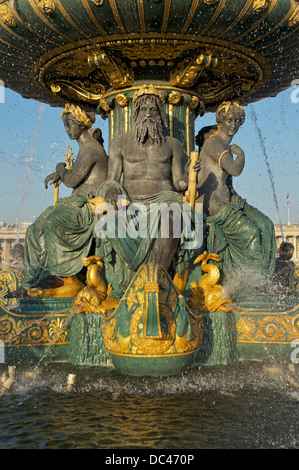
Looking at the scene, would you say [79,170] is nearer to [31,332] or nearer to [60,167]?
[60,167]

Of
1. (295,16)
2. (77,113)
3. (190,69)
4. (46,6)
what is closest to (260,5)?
(295,16)

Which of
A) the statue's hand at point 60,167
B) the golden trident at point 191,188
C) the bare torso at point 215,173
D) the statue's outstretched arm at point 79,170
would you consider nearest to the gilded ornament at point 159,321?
the golden trident at point 191,188

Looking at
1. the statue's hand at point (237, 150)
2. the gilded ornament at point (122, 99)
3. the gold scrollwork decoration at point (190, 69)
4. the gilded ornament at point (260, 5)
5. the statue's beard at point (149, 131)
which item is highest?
the gilded ornament at point (260, 5)

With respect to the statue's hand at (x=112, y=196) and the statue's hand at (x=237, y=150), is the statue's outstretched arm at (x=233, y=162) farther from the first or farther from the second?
the statue's hand at (x=112, y=196)

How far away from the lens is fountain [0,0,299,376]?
507cm

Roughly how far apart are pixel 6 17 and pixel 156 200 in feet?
9.36

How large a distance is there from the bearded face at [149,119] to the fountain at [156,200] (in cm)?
4

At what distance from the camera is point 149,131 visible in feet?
20.5

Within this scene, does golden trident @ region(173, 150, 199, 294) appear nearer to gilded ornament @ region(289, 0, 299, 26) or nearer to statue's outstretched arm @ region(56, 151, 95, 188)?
statue's outstretched arm @ region(56, 151, 95, 188)

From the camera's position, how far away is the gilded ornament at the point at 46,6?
5410mm

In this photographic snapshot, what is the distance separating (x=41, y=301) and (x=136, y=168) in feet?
7.09

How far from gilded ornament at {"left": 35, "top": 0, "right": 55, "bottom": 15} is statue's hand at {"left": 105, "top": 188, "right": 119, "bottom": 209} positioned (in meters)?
2.17

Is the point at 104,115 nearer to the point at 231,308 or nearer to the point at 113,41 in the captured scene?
the point at 113,41
